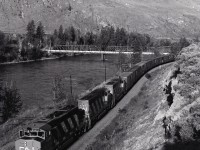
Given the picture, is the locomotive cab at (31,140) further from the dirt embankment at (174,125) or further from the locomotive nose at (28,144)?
the dirt embankment at (174,125)

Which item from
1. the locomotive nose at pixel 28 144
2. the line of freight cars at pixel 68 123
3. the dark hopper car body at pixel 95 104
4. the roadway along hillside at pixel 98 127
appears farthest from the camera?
the dark hopper car body at pixel 95 104

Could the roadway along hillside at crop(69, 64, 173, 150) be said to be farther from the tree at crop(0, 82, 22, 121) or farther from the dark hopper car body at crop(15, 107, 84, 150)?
the tree at crop(0, 82, 22, 121)

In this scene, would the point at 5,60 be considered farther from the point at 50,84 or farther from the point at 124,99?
the point at 124,99

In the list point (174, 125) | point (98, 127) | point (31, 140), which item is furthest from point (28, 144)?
point (98, 127)

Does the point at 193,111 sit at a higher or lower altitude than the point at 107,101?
higher

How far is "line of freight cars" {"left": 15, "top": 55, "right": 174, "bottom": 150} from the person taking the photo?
2873 cm

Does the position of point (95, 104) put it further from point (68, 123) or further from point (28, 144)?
point (28, 144)

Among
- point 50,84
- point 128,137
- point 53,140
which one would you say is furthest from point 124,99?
point 50,84

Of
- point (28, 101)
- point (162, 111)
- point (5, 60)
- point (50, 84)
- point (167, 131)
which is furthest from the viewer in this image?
point (5, 60)

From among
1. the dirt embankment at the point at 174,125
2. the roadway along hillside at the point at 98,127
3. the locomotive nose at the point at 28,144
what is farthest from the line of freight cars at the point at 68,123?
the dirt embankment at the point at 174,125

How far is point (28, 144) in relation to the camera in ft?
92.9

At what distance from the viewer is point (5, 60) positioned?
16138 centimetres

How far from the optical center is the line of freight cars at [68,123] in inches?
1131

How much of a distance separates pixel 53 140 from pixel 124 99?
96.4 feet
